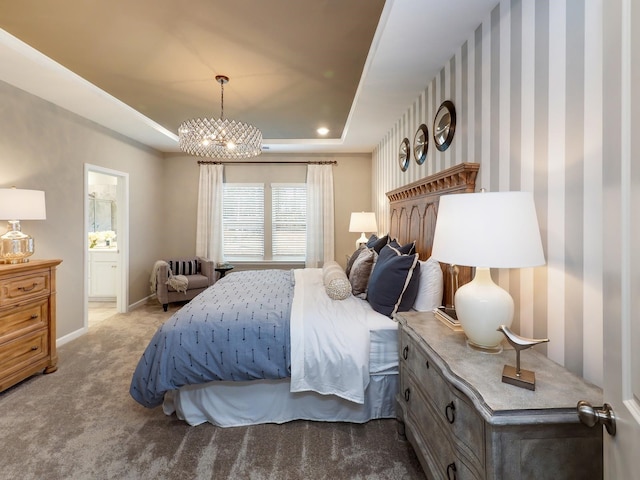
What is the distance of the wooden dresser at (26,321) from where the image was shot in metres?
2.37

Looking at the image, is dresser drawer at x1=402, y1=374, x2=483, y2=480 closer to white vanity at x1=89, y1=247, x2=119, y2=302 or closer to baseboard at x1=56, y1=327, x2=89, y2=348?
baseboard at x1=56, y1=327, x2=89, y2=348

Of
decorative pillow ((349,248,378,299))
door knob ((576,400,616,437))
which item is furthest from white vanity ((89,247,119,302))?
door knob ((576,400,616,437))

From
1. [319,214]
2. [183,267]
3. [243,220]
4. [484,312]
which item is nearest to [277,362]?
[484,312]

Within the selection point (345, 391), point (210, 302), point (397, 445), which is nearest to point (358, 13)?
point (210, 302)

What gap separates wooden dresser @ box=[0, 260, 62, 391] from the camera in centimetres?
237

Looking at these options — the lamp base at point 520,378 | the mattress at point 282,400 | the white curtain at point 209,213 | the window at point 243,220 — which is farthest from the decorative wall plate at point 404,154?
the white curtain at point 209,213

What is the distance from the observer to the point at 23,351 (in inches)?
99.0

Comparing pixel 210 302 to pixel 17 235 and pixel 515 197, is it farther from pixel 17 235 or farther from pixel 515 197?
pixel 515 197

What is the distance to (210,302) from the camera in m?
2.32

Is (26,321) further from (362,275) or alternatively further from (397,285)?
(397,285)

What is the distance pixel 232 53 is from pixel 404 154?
191 centimetres

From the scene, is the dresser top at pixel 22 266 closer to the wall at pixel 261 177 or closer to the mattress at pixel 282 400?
the mattress at pixel 282 400

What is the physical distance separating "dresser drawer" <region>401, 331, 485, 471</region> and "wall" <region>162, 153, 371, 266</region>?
162 inches

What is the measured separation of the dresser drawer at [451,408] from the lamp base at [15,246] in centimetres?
318
